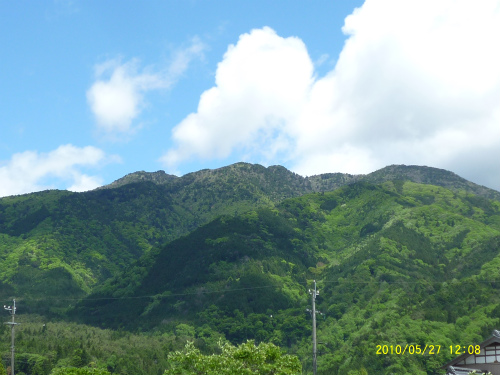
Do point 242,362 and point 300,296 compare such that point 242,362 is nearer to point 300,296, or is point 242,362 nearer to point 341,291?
point 341,291

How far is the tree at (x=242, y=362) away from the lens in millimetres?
43094

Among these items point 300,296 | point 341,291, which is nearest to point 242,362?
point 341,291

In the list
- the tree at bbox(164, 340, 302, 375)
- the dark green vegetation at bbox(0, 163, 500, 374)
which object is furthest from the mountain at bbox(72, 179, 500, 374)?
the tree at bbox(164, 340, 302, 375)

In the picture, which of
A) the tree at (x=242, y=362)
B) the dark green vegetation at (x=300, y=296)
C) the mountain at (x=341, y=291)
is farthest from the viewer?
the mountain at (x=341, y=291)

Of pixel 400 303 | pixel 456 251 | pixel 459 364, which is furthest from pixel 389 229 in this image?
pixel 459 364

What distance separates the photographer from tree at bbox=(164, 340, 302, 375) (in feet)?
141

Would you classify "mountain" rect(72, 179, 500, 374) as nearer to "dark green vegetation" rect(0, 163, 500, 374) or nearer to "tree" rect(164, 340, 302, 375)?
"dark green vegetation" rect(0, 163, 500, 374)

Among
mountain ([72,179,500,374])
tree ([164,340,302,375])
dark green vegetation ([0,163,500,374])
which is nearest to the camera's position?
tree ([164,340,302,375])

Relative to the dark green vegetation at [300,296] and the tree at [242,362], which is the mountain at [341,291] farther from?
the tree at [242,362]

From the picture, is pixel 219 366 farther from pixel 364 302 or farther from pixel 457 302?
pixel 364 302

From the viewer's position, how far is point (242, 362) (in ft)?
144

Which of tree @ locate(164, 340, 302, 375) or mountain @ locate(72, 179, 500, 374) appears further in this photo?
mountain @ locate(72, 179, 500, 374)

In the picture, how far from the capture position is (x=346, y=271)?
167 m

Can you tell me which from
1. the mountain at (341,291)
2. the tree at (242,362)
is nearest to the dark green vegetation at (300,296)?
the mountain at (341,291)
